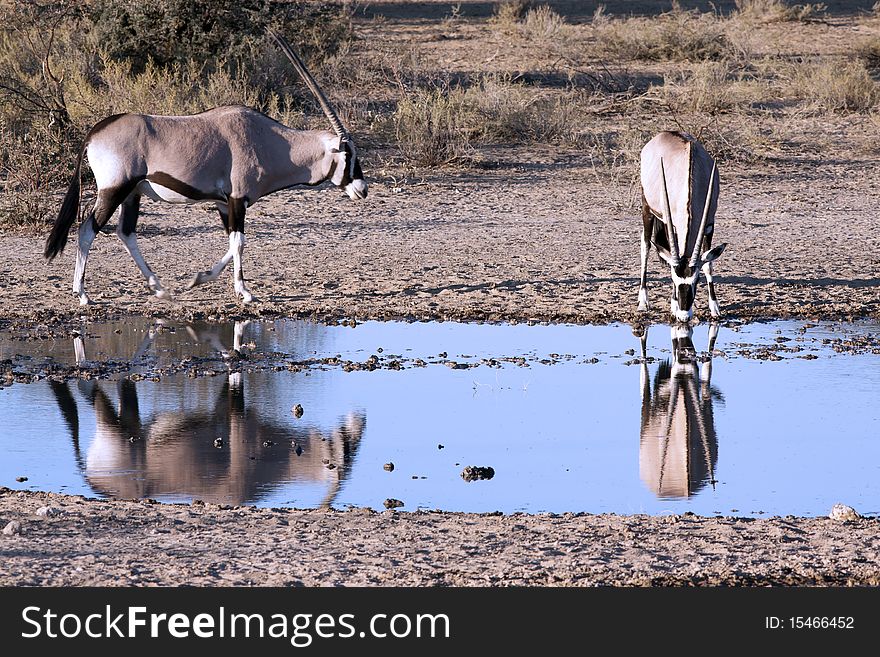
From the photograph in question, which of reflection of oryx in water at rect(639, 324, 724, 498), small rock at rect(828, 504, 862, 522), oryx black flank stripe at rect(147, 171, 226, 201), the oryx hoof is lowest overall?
reflection of oryx in water at rect(639, 324, 724, 498)

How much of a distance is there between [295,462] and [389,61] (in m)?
12.9

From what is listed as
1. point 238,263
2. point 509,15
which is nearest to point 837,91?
point 509,15

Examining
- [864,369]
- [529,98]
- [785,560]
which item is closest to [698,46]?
[529,98]

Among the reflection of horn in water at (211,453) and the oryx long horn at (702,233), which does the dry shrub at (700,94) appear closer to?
the oryx long horn at (702,233)

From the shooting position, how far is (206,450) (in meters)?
6.41

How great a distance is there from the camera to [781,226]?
12414 mm

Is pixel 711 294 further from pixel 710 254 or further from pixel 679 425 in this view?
pixel 679 425

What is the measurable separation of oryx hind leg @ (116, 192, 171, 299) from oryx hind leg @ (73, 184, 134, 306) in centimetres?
22

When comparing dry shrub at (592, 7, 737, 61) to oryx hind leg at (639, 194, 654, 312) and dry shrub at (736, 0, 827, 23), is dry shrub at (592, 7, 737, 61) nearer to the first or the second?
dry shrub at (736, 0, 827, 23)

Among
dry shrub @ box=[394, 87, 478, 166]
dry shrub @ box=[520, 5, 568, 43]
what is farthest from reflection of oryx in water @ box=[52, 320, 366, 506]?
dry shrub @ box=[520, 5, 568, 43]

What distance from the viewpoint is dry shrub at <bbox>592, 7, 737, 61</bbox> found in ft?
68.9

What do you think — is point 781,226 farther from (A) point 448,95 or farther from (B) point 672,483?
(B) point 672,483

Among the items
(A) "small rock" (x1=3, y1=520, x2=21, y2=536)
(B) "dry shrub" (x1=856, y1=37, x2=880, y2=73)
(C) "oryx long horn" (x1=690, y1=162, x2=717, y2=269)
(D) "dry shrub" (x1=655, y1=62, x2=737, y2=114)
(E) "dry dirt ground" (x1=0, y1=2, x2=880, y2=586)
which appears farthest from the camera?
(B) "dry shrub" (x1=856, y1=37, x2=880, y2=73)

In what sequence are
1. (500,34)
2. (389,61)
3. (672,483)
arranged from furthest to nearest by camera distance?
(500,34) → (389,61) → (672,483)
